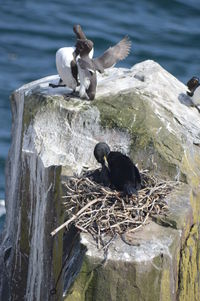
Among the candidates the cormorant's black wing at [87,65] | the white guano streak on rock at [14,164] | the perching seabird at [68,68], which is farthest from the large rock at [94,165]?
the cormorant's black wing at [87,65]

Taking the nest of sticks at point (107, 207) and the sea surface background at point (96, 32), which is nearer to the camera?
the nest of sticks at point (107, 207)

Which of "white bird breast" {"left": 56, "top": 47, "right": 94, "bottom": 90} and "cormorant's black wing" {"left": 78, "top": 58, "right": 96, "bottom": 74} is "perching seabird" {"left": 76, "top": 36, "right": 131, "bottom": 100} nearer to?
"cormorant's black wing" {"left": 78, "top": 58, "right": 96, "bottom": 74}

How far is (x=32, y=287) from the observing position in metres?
9.43

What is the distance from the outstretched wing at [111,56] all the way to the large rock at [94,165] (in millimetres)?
108

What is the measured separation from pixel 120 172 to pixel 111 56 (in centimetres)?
285

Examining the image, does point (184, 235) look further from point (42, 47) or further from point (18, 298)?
point (42, 47)

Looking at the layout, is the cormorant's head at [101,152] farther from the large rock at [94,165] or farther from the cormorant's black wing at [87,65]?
the cormorant's black wing at [87,65]

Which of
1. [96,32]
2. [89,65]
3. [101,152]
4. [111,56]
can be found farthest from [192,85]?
[96,32]

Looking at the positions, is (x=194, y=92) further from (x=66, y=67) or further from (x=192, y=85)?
(x=66, y=67)

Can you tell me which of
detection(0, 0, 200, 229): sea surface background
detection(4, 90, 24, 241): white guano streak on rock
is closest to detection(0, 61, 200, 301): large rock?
detection(4, 90, 24, 241): white guano streak on rock

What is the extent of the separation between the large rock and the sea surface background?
7.86 meters

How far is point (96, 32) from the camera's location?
2075cm

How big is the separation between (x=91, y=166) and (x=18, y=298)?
5.64ft

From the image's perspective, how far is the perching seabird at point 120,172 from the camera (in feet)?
26.9
